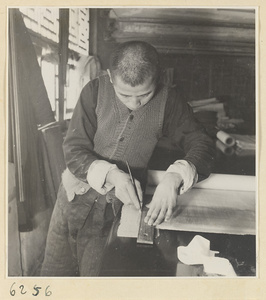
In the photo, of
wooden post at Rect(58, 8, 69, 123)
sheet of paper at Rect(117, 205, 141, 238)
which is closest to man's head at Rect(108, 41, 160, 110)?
wooden post at Rect(58, 8, 69, 123)

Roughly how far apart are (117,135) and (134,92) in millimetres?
114

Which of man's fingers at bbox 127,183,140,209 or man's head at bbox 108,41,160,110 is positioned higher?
man's head at bbox 108,41,160,110

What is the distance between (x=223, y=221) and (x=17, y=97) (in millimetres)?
572

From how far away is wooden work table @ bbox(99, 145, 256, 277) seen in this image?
2.39 ft

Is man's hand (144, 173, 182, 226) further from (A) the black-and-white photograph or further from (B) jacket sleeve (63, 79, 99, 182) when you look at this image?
(B) jacket sleeve (63, 79, 99, 182)

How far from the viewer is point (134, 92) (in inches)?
29.9

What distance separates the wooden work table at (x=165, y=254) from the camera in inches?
28.7

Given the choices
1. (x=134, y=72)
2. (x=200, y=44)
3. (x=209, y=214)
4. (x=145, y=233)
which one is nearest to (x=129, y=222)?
(x=145, y=233)

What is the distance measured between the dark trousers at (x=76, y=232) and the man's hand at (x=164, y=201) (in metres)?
0.10

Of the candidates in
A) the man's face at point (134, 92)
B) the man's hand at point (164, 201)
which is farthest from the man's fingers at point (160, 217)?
the man's face at point (134, 92)
